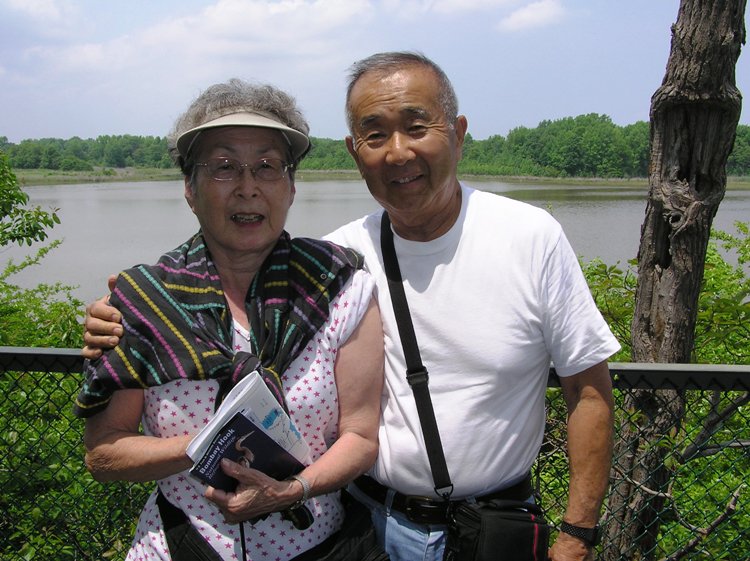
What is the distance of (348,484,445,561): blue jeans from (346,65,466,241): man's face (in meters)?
0.91

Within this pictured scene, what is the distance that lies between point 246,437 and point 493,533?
844 millimetres

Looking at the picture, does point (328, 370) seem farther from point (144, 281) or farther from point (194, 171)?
point (194, 171)

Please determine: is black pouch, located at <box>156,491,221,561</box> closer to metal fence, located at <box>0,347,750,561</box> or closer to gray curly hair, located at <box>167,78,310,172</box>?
gray curly hair, located at <box>167,78,310,172</box>

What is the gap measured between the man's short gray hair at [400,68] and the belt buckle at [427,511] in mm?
1227

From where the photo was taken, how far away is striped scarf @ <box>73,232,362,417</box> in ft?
6.26

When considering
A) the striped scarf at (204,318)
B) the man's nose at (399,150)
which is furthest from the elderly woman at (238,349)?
the man's nose at (399,150)

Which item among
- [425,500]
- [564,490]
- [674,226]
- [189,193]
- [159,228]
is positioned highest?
[189,193]

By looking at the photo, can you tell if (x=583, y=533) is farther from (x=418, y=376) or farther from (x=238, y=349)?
(x=238, y=349)

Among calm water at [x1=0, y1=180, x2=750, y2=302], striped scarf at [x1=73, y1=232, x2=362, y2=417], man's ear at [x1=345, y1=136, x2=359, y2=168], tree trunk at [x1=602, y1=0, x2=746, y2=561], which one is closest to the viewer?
striped scarf at [x1=73, y1=232, x2=362, y2=417]

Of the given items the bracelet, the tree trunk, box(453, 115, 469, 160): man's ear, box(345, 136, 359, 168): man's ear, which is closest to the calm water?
the tree trunk

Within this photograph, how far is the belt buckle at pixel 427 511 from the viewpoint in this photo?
2.15 metres

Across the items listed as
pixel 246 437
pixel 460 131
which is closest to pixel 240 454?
pixel 246 437

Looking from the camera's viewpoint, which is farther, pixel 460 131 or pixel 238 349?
pixel 460 131

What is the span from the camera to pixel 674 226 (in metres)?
3.12
